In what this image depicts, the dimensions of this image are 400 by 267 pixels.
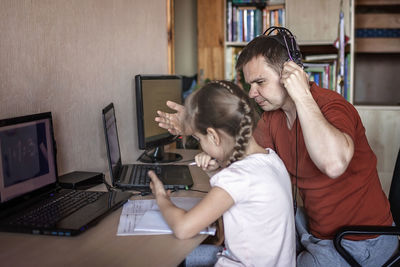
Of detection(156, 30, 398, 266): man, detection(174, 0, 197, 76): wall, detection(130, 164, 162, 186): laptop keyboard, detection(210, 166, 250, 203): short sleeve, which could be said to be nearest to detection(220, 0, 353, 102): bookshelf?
detection(174, 0, 197, 76): wall

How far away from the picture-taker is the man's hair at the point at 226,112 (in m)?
1.12

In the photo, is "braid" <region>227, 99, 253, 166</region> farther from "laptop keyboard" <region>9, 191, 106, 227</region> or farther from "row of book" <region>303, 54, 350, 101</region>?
"row of book" <region>303, 54, 350, 101</region>

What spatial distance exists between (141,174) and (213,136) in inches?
25.8

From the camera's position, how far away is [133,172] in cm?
175

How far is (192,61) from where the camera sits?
390 centimetres

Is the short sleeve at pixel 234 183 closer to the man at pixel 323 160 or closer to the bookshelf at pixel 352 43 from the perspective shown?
the man at pixel 323 160

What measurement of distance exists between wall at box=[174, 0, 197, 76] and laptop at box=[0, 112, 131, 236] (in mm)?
2627

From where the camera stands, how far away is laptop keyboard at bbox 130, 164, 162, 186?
158 cm

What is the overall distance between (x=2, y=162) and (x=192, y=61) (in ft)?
9.57

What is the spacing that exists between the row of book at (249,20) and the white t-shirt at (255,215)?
89.8 inches

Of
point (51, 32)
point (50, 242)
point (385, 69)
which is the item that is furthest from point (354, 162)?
point (385, 69)

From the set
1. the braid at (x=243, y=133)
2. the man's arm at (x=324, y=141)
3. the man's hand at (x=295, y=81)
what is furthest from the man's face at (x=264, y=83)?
the braid at (x=243, y=133)

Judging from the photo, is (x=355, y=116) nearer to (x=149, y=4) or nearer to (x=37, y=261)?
(x=37, y=261)

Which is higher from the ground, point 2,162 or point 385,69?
point 385,69
